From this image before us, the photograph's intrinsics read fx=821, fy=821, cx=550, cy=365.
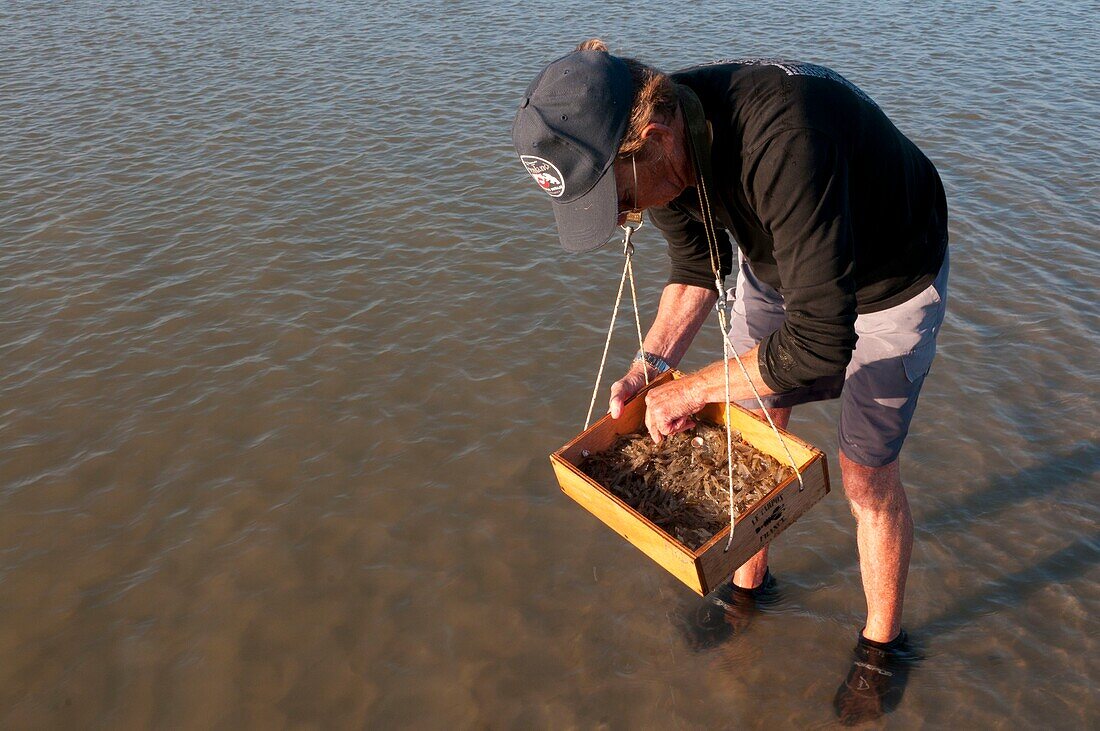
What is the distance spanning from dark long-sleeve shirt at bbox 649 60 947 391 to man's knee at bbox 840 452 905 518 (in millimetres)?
705

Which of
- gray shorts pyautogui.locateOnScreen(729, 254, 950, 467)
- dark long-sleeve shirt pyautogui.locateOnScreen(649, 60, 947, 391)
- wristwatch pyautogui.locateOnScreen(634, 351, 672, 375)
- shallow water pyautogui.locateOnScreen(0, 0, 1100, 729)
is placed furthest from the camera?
shallow water pyautogui.locateOnScreen(0, 0, 1100, 729)

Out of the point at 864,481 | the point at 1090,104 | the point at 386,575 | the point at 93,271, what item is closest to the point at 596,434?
the point at 864,481

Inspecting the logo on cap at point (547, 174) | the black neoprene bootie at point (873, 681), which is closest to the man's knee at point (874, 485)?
the black neoprene bootie at point (873, 681)

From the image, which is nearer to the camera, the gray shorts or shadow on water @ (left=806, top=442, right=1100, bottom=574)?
the gray shorts

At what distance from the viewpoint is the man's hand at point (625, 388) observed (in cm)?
320

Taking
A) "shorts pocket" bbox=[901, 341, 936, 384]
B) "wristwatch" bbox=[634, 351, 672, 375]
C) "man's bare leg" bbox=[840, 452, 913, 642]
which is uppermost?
"shorts pocket" bbox=[901, 341, 936, 384]

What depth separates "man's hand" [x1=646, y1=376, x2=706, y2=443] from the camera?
2920mm

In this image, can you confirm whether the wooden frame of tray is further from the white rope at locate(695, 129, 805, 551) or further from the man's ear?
the man's ear

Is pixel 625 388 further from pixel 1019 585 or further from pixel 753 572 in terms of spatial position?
pixel 1019 585

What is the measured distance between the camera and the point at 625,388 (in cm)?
330

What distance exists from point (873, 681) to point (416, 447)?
2959 mm

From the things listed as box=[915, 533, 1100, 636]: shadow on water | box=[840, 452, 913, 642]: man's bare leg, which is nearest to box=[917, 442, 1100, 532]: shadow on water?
box=[915, 533, 1100, 636]: shadow on water

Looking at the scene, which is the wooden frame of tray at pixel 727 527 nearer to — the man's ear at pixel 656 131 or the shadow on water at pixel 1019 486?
the man's ear at pixel 656 131

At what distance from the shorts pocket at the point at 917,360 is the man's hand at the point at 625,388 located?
96cm
